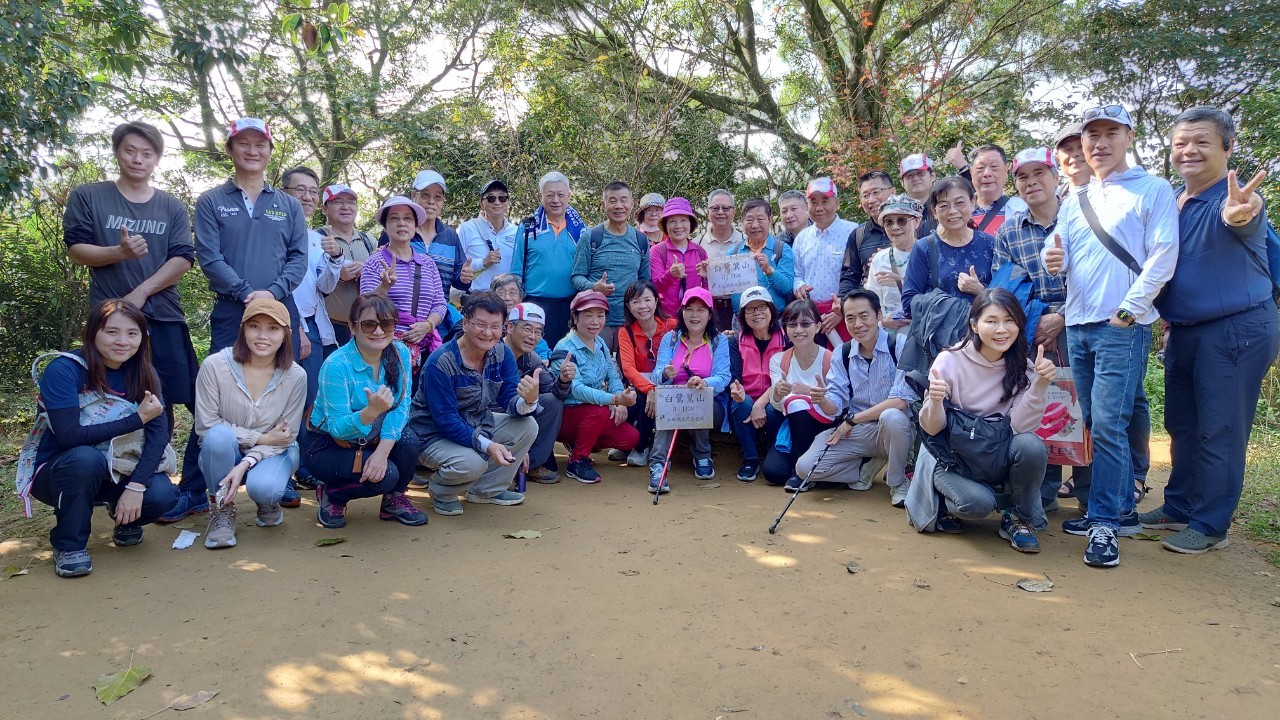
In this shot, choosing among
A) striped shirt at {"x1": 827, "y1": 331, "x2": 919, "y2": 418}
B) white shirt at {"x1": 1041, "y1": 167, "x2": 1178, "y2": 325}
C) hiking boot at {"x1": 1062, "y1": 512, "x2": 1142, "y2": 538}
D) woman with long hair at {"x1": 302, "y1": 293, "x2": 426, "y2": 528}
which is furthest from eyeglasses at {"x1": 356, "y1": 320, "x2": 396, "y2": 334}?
hiking boot at {"x1": 1062, "y1": 512, "x2": 1142, "y2": 538}

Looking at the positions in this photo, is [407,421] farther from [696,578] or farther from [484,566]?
[696,578]

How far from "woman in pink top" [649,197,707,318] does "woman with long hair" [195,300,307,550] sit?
2871 mm

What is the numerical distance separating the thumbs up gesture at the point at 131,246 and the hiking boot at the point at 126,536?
1.44 meters

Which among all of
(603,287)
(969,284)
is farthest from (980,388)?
(603,287)

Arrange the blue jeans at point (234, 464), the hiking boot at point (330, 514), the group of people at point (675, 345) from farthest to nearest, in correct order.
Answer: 1. the hiking boot at point (330, 514)
2. the blue jeans at point (234, 464)
3. the group of people at point (675, 345)

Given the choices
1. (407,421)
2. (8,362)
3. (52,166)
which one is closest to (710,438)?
(407,421)

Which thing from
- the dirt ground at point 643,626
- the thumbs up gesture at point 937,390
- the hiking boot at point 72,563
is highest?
the thumbs up gesture at point 937,390

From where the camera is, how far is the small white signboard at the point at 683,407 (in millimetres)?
5512

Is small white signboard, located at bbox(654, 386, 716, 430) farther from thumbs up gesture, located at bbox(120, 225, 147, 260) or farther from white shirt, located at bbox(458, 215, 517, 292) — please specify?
thumbs up gesture, located at bbox(120, 225, 147, 260)

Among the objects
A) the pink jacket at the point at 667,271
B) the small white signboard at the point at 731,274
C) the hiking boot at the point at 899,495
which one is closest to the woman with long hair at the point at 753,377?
the small white signboard at the point at 731,274

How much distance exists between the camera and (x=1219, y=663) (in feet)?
9.21

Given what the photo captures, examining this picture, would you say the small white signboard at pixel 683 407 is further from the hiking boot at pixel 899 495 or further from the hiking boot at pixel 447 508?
the hiking boot at pixel 447 508

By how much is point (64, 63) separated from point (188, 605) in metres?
3.87

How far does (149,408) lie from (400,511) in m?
1.38
